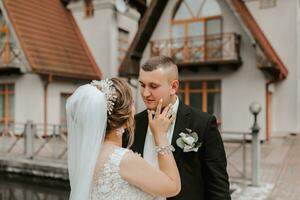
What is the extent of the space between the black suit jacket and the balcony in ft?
36.7

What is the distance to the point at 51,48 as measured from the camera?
16.0m

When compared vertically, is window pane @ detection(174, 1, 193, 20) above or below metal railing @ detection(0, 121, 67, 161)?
above

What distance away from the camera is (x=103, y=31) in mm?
18188

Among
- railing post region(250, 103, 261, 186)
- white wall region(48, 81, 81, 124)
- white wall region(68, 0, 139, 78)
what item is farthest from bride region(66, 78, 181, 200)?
white wall region(68, 0, 139, 78)

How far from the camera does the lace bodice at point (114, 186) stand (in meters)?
2.01

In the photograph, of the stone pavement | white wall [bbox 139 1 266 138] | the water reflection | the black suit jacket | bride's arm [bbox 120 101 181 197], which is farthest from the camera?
white wall [bbox 139 1 266 138]

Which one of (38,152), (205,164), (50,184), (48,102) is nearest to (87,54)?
(48,102)

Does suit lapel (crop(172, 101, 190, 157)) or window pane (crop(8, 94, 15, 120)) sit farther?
window pane (crop(8, 94, 15, 120))

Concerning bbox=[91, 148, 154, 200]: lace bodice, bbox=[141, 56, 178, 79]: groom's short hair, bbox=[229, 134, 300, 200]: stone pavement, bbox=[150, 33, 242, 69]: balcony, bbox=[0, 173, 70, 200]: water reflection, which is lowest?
bbox=[0, 173, 70, 200]: water reflection

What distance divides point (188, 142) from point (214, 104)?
12.6 metres

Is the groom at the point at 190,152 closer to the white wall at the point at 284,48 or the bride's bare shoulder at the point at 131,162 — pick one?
the bride's bare shoulder at the point at 131,162

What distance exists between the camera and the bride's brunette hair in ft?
6.89

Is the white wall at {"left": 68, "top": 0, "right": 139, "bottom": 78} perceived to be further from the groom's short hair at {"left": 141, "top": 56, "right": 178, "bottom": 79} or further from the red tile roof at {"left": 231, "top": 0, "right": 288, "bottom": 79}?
the groom's short hair at {"left": 141, "top": 56, "right": 178, "bottom": 79}

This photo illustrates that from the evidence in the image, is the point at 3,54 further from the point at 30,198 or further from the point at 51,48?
the point at 30,198
